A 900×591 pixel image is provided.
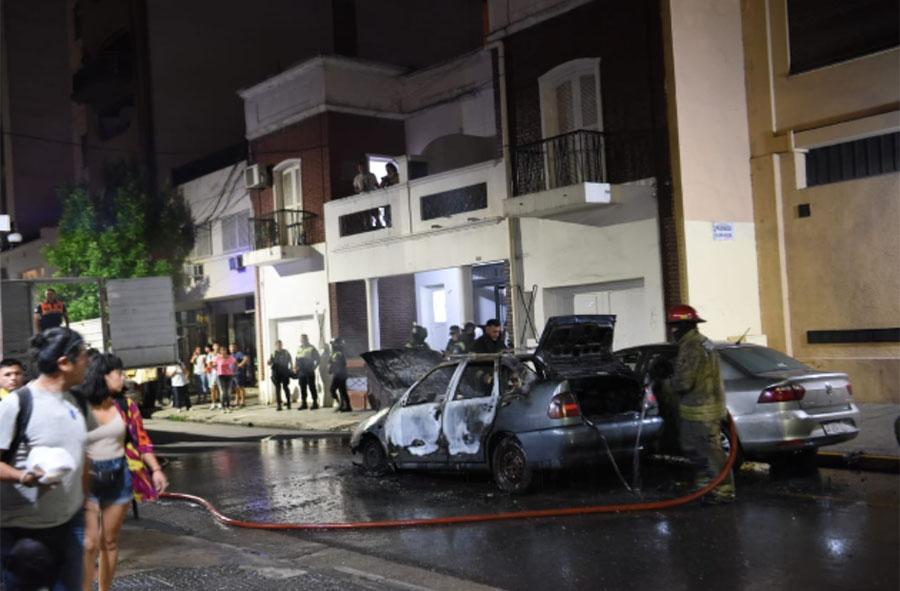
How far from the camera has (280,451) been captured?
14.8 metres

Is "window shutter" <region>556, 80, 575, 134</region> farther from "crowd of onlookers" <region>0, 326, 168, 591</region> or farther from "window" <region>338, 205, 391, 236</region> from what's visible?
"crowd of onlookers" <region>0, 326, 168, 591</region>

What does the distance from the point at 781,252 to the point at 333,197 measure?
463 inches

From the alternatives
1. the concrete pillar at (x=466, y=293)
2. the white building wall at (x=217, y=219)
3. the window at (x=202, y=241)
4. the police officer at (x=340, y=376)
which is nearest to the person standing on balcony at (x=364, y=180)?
the concrete pillar at (x=466, y=293)

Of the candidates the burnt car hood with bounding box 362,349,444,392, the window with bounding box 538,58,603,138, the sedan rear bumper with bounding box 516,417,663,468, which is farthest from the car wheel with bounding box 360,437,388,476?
the window with bounding box 538,58,603,138

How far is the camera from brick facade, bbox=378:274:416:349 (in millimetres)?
22016

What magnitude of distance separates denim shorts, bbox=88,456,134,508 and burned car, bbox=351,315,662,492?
14.6 feet

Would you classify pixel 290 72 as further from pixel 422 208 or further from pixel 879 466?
pixel 879 466

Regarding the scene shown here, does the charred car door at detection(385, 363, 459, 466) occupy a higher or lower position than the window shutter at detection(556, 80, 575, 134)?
lower

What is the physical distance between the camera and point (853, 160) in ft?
47.7

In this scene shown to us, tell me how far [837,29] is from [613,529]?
34.7 feet

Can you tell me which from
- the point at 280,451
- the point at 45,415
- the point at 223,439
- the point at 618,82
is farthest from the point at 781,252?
the point at 45,415

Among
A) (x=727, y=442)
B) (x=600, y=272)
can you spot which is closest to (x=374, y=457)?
(x=727, y=442)

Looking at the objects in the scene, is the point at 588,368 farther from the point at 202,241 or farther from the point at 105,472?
the point at 202,241

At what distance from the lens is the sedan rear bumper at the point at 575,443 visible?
8.95 meters
